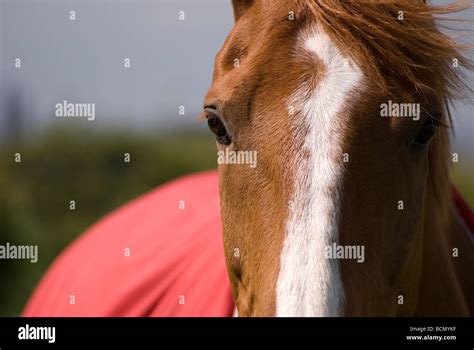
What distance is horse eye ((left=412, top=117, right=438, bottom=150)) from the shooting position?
5.25 feet

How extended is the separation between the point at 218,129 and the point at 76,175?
5.13 m

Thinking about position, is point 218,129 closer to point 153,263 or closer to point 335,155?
point 335,155

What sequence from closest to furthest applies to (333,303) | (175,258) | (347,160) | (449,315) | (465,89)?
(333,303) → (347,160) → (465,89) → (449,315) → (175,258)

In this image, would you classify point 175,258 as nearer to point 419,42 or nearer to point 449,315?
point 449,315

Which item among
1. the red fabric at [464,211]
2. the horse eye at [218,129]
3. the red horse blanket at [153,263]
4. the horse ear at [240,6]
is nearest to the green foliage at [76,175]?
the red horse blanket at [153,263]

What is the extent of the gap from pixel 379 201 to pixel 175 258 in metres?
1.39

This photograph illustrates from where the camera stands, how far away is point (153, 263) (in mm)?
2812

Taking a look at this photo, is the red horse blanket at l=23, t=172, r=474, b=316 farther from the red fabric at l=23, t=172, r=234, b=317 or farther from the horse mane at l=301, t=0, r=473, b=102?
the horse mane at l=301, t=0, r=473, b=102

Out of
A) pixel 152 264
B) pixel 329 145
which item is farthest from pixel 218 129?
pixel 152 264

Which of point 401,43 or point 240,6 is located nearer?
point 401,43

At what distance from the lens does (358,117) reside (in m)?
1.50

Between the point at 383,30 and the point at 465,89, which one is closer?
the point at 383,30

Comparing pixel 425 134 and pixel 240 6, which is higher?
pixel 240 6
